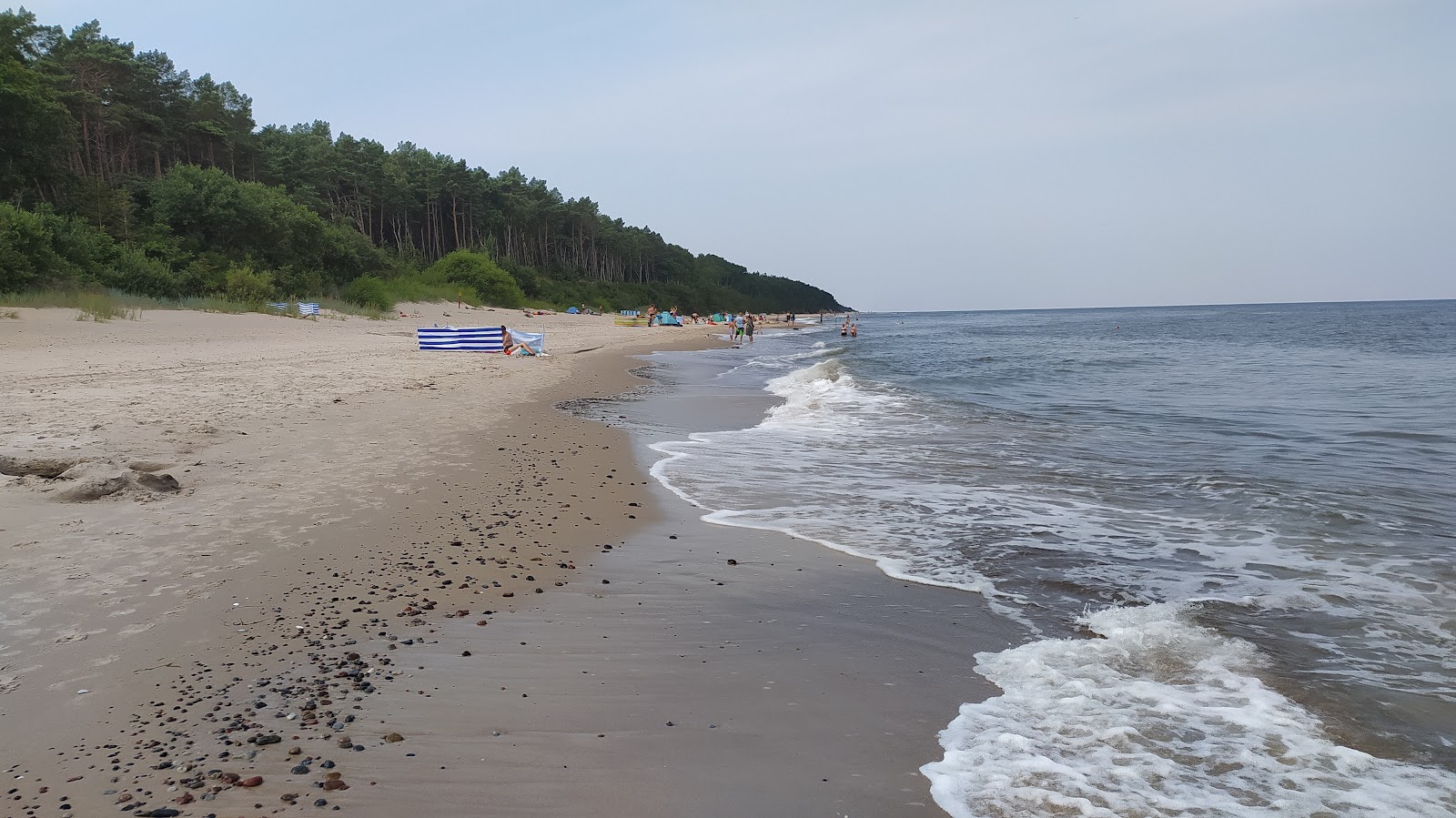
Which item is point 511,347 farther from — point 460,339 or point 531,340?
point 460,339

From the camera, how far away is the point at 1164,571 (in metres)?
5.82

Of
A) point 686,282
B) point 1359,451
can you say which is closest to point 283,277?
point 1359,451

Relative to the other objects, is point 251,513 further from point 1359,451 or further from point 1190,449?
point 1359,451

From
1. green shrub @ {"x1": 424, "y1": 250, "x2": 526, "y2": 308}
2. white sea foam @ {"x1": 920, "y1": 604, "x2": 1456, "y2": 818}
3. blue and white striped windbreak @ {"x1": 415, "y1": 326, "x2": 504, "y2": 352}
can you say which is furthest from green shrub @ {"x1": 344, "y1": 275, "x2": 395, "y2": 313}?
white sea foam @ {"x1": 920, "y1": 604, "x2": 1456, "y2": 818}

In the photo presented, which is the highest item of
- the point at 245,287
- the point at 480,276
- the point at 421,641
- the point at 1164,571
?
the point at 480,276

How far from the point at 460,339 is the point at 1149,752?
23511mm

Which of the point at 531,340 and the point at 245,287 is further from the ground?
the point at 245,287

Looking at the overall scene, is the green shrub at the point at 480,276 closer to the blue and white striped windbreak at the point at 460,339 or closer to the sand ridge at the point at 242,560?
the blue and white striped windbreak at the point at 460,339

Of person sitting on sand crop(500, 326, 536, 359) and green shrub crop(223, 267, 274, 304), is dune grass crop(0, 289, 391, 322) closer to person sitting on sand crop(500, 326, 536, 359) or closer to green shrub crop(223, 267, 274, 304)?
green shrub crop(223, 267, 274, 304)

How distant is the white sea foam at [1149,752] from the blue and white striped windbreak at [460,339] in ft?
72.9

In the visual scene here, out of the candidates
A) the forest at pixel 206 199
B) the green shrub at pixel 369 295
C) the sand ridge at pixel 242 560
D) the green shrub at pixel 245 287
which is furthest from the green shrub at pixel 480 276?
the sand ridge at pixel 242 560

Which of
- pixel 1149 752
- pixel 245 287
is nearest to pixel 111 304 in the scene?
pixel 245 287

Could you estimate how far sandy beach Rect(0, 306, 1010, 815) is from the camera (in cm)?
284

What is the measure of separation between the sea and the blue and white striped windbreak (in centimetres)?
1259
